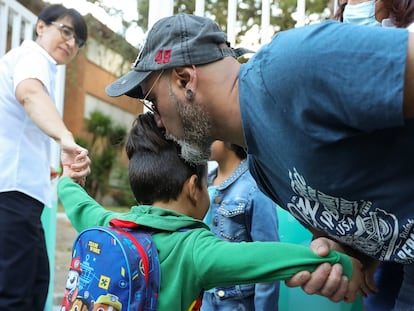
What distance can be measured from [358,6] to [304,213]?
97 centimetres

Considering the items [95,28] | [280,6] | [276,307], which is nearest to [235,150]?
[276,307]

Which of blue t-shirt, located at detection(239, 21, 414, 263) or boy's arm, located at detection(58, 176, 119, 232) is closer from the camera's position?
blue t-shirt, located at detection(239, 21, 414, 263)

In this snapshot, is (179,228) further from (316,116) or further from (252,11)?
(252,11)

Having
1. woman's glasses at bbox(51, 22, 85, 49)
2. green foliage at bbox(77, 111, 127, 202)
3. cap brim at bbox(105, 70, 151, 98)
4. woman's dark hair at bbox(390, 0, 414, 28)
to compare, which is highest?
woman's dark hair at bbox(390, 0, 414, 28)

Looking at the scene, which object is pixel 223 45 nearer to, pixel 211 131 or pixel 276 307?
pixel 211 131

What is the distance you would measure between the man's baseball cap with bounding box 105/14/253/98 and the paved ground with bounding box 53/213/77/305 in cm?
441

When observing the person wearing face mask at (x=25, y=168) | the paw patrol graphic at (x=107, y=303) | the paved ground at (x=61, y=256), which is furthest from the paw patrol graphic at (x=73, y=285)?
the paved ground at (x=61, y=256)

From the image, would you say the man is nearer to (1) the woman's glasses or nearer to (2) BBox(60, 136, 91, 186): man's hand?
(2) BBox(60, 136, 91, 186): man's hand

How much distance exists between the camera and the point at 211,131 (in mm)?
1580

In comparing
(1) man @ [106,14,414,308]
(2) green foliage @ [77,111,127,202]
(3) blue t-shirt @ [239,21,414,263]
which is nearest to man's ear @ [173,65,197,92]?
(1) man @ [106,14,414,308]

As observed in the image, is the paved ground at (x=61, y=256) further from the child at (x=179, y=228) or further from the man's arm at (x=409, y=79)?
the man's arm at (x=409, y=79)

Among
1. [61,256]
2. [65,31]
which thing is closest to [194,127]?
[65,31]

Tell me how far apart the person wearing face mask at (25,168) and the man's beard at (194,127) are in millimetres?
1279

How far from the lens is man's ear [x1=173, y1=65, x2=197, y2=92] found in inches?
62.6
